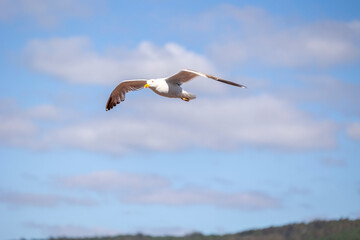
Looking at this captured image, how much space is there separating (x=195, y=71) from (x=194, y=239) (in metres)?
63.3

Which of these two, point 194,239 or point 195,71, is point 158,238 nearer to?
point 194,239

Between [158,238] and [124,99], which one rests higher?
[124,99]

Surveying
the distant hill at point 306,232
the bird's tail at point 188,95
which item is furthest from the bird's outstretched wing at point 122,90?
the distant hill at point 306,232

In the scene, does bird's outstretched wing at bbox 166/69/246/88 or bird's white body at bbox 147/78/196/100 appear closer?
bird's outstretched wing at bbox 166/69/246/88

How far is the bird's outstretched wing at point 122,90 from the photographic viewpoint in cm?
3641

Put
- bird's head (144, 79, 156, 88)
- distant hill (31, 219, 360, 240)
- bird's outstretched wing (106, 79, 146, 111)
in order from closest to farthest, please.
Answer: bird's head (144, 79, 156, 88) → bird's outstretched wing (106, 79, 146, 111) → distant hill (31, 219, 360, 240)

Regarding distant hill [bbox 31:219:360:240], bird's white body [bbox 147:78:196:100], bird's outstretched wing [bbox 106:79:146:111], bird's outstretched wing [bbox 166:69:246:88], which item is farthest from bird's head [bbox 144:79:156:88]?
distant hill [bbox 31:219:360:240]

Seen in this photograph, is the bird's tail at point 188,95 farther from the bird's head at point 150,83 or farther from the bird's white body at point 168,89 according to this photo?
the bird's head at point 150,83

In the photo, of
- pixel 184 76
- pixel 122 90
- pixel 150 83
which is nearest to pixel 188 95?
pixel 184 76

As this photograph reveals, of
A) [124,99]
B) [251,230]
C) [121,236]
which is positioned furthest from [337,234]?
[124,99]

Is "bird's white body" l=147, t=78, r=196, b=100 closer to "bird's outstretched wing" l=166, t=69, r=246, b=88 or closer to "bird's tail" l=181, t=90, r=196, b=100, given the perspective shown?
"bird's tail" l=181, t=90, r=196, b=100

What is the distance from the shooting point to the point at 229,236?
287 ft

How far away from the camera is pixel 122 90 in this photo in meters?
37.3

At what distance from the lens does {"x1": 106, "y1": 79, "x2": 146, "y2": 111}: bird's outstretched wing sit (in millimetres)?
36406
